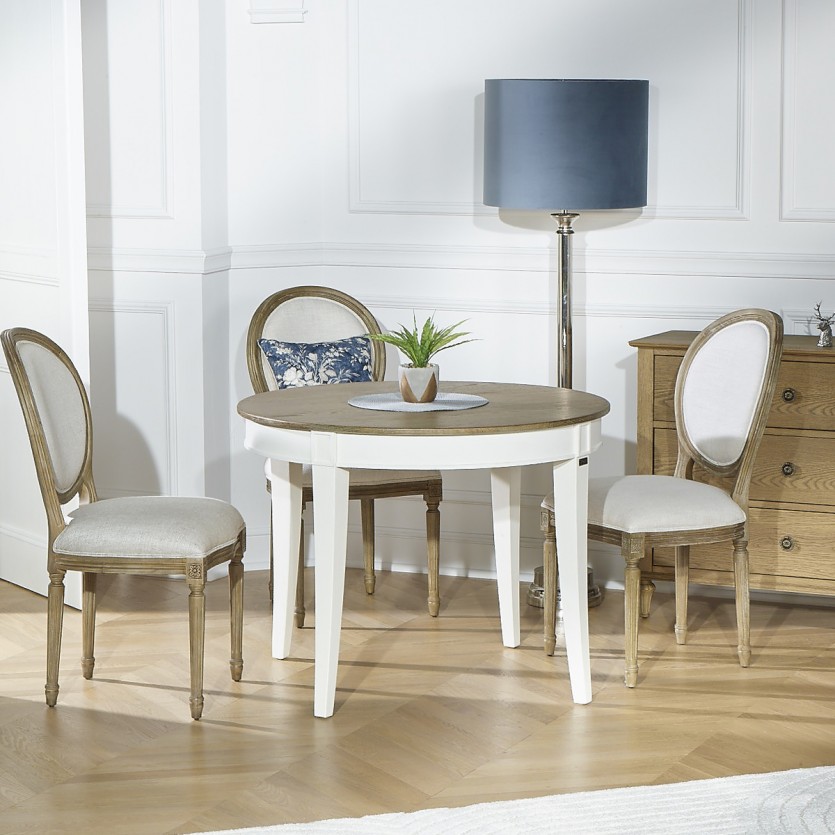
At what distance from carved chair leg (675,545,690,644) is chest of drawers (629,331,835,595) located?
0.71ft

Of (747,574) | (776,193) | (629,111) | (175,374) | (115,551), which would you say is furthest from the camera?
(175,374)

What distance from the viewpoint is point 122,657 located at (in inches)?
156

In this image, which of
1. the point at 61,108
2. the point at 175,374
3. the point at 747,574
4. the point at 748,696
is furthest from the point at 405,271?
the point at 748,696

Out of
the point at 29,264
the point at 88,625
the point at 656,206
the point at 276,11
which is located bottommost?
the point at 88,625

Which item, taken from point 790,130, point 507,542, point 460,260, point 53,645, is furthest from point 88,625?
point 790,130

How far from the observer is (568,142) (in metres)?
4.09

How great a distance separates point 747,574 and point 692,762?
829 mm

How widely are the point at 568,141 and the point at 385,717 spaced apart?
6.05 ft

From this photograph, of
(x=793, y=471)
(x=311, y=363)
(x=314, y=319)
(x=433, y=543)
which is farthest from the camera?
(x=314, y=319)

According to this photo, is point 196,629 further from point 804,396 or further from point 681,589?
point 804,396

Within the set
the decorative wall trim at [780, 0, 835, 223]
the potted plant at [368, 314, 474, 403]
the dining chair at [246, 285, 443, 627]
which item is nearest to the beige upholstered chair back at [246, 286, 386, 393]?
the dining chair at [246, 285, 443, 627]

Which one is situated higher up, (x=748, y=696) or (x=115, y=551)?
(x=115, y=551)

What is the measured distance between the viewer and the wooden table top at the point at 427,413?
3.28 m

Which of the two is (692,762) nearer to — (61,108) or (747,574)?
(747,574)
